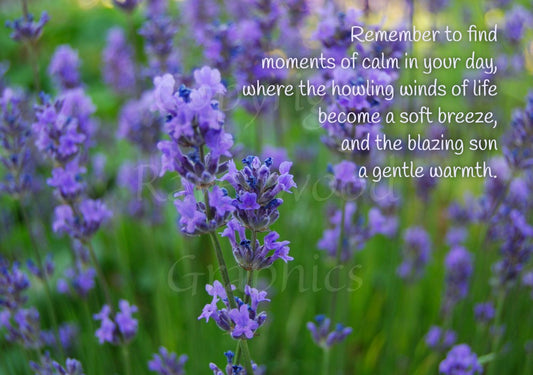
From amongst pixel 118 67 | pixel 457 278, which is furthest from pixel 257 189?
pixel 118 67

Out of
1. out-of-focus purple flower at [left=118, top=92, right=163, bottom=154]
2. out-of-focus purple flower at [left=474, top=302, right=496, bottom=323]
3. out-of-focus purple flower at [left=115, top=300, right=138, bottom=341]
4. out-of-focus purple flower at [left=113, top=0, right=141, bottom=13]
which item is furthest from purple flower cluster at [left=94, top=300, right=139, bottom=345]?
out-of-focus purple flower at [left=474, top=302, right=496, bottom=323]

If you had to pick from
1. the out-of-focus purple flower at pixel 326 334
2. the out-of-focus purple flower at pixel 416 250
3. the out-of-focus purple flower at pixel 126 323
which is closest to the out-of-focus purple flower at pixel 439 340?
the out-of-focus purple flower at pixel 416 250

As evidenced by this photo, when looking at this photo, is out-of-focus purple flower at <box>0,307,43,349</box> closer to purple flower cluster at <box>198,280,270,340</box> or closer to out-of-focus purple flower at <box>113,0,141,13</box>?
purple flower cluster at <box>198,280,270,340</box>

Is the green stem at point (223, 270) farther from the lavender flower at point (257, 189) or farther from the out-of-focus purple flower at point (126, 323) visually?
the out-of-focus purple flower at point (126, 323)

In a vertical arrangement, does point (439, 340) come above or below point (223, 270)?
below

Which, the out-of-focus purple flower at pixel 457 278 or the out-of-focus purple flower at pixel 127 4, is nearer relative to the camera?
the out-of-focus purple flower at pixel 127 4

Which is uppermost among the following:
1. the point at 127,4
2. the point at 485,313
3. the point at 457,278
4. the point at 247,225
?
the point at 127,4

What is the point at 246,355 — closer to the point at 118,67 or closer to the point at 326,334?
the point at 326,334
